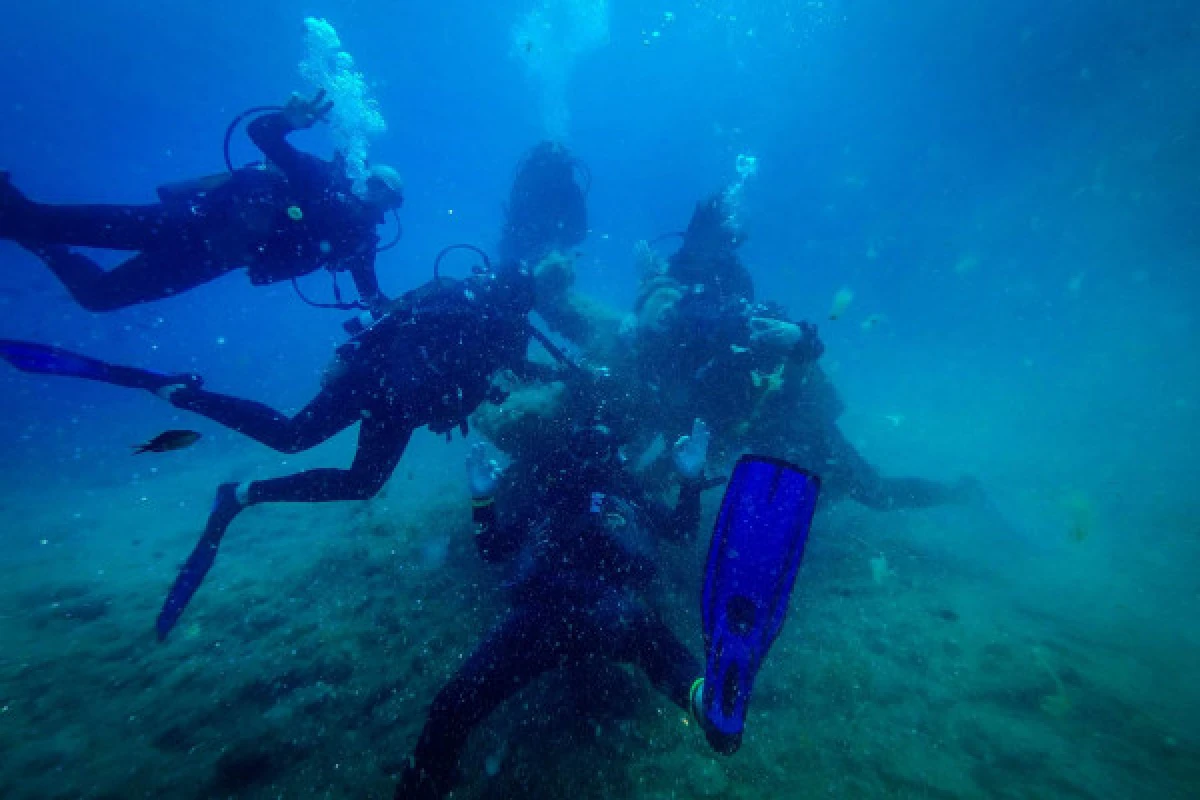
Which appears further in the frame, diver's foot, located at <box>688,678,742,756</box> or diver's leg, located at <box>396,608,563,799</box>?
diver's leg, located at <box>396,608,563,799</box>

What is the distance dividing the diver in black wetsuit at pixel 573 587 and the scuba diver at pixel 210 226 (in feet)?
10.4

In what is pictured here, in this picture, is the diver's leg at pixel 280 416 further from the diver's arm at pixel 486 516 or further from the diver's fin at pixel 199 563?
the diver's arm at pixel 486 516

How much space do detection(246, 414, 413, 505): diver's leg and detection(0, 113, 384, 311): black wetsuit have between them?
2.39 meters

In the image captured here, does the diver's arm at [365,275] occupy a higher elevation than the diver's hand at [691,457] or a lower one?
higher

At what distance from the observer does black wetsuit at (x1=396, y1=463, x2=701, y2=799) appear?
9.99ft

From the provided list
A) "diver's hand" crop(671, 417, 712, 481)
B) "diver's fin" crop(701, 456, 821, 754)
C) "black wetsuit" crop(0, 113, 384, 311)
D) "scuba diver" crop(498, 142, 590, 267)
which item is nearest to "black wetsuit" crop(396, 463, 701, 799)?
"diver's fin" crop(701, 456, 821, 754)

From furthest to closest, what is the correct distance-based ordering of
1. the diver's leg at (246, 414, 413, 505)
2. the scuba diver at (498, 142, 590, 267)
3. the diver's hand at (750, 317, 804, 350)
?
the scuba diver at (498, 142, 590, 267) → the diver's hand at (750, 317, 804, 350) → the diver's leg at (246, 414, 413, 505)

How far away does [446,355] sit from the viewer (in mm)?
5285

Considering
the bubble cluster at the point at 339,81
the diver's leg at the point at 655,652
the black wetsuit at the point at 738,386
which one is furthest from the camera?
the bubble cluster at the point at 339,81

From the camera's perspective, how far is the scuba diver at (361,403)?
195 inches

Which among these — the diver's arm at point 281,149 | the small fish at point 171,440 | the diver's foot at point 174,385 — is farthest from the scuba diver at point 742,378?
the small fish at point 171,440

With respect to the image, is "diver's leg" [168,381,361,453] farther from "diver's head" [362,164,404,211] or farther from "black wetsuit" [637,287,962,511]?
"black wetsuit" [637,287,962,511]

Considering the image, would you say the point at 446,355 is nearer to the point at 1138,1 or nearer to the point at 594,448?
the point at 594,448

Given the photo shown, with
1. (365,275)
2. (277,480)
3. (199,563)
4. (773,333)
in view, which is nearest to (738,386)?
(773,333)
